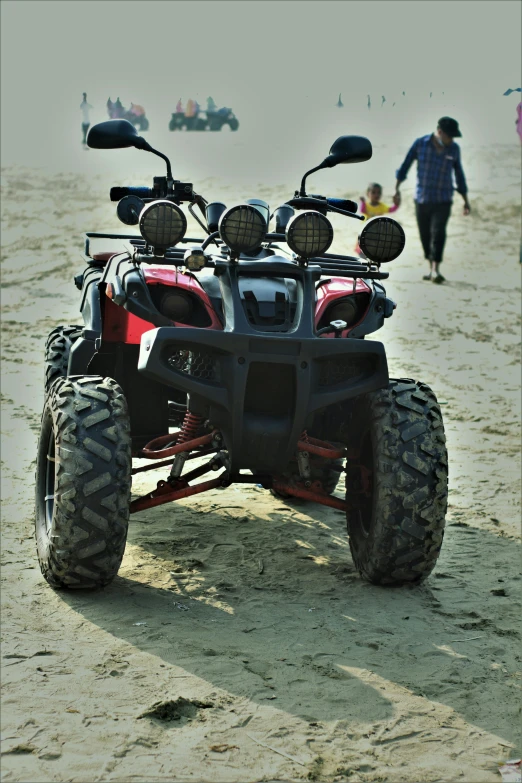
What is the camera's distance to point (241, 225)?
440 centimetres

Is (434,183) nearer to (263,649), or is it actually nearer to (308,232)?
(308,232)

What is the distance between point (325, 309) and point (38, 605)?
1674mm

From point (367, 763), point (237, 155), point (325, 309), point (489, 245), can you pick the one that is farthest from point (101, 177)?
point (367, 763)

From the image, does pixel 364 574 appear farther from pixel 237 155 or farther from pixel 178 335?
pixel 237 155

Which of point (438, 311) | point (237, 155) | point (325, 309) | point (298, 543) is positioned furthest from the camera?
point (237, 155)

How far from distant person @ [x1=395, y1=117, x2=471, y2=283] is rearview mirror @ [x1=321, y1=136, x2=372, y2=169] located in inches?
309

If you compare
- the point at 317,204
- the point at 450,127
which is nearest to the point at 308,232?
the point at 317,204

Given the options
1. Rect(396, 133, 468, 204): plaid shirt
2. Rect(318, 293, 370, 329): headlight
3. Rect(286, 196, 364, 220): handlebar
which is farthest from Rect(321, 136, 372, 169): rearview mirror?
Rect(396, 133, 468, 204): plaid shirt

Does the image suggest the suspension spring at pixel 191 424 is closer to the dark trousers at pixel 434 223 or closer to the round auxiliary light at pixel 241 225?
the round auxiliary light at pixel 241 225

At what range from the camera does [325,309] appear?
468 cm

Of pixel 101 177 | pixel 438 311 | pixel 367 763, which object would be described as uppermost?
pixel 101 177

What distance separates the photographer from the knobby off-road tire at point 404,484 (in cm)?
454

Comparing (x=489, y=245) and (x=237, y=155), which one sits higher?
(x=237, y=155)

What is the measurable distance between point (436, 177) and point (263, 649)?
972 cm
